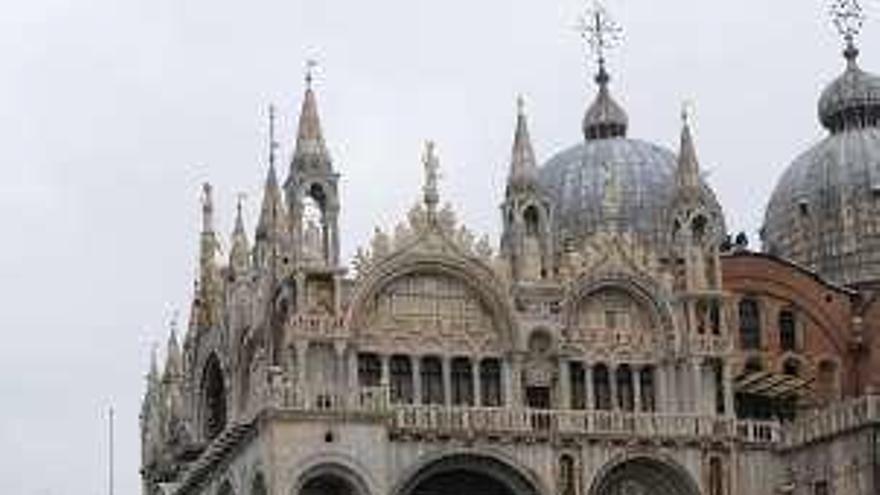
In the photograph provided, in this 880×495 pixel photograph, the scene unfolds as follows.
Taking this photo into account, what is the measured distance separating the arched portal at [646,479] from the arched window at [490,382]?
4203 mm

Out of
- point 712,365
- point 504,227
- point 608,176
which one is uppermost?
point 608,176

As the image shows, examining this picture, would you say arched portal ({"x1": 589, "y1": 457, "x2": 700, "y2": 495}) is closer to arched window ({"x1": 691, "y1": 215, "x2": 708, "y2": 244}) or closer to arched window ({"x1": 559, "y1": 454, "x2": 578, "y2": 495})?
arched window ({"x1": 559, "y1": 454, "x2": 578, "y2": 495})

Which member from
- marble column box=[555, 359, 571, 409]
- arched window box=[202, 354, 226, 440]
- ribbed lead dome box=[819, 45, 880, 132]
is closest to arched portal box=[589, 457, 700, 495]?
marble column box=[555, 359, 571, 409]

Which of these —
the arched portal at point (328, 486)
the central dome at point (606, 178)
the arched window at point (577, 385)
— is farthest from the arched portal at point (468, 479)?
the central dome at point (606, 178)

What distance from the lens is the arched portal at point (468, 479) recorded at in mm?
65438

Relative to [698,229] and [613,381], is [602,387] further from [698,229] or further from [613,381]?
[698,229]

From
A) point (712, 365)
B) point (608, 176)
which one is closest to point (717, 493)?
point (712, 365)

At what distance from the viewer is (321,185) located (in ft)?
221

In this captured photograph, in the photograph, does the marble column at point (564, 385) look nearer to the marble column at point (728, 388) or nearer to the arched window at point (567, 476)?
the arched window at point (567, 476)

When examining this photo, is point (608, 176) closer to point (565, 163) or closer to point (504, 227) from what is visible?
point (565, 163)

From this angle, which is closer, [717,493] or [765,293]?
[717,493]

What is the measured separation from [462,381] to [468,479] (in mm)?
3094

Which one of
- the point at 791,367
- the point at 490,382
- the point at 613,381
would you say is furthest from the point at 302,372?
the point at 791,367

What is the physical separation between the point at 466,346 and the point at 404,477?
17.0 feet
